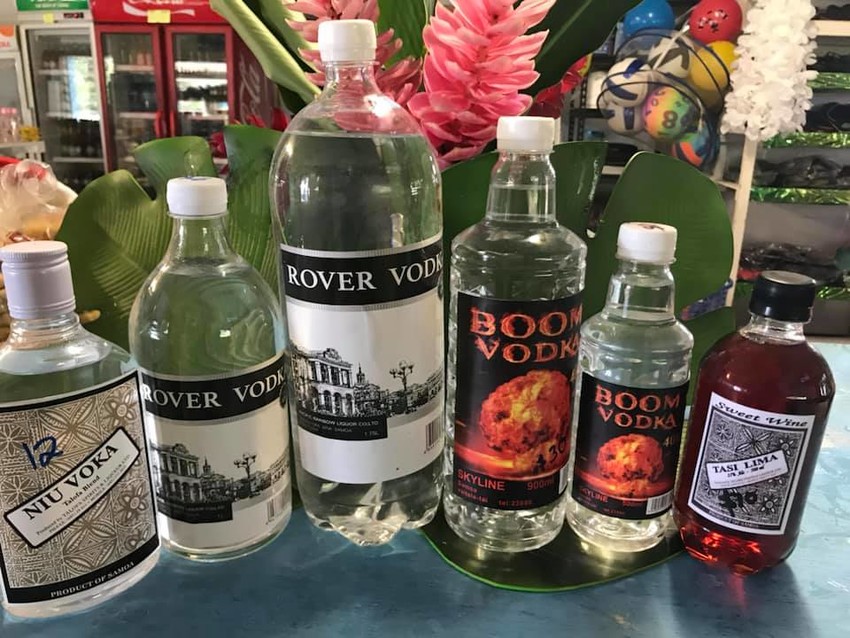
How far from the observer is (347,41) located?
0.47 m

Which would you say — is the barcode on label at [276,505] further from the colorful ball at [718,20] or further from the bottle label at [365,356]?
the colorful ball at [718,20]

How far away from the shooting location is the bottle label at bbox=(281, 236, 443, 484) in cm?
50

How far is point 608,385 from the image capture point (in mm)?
534

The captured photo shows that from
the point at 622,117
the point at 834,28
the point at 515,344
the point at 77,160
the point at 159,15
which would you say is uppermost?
the point at 159,15

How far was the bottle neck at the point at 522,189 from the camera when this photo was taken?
0.54 m

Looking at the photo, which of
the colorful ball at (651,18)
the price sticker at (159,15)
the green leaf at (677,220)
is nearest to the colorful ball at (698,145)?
the colorful ball at (651,18)

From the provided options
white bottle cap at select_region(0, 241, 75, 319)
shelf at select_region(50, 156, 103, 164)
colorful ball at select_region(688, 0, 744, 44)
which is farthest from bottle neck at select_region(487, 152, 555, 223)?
shelf at select_region(50, 156, 103, 164)

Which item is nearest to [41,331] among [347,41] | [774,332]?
[347,41]

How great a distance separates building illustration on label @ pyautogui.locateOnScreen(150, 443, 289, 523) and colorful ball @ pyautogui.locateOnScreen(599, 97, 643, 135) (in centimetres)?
235

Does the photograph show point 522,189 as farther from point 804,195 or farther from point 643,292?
point 804,195

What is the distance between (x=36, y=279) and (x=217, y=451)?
0.55ft

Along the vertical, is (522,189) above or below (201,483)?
above

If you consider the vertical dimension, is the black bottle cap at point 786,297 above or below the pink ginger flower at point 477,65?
below

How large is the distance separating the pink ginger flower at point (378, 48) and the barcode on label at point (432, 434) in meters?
0.26
